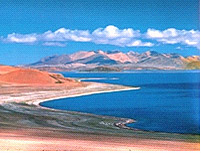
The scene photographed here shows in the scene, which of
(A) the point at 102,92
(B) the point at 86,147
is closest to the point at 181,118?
(B) the point at 86,147

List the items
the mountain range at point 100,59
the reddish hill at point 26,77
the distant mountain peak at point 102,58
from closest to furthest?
the mountain range at point 100,59
the distant mountain peak at point 102,58
the reddish hill at point 26,77

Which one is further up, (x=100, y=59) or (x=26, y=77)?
(x=100, y=59)

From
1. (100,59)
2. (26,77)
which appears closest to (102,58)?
(100,59)

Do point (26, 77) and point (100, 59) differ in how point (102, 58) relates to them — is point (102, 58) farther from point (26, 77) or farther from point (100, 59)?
point (26, 77)

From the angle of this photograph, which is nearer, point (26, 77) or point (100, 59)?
point (26, 77)

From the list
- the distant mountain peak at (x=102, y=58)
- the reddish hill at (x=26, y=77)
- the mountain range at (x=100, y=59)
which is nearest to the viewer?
the mountain range at (x=100, y=59)

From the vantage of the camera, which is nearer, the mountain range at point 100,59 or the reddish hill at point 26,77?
the mountain range at point 100,59

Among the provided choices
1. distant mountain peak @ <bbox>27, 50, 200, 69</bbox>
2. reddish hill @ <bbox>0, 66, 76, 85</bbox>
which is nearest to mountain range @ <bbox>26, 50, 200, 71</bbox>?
distant mountain peak @ <bbox>27, 50, 200, 69</bbox>

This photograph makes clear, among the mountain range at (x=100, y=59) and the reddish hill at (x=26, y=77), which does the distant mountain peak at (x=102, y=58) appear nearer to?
the mountain range at (x=100, y=59)

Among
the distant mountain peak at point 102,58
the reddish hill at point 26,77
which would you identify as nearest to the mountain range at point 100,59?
the distant mountain peak at point 102,58

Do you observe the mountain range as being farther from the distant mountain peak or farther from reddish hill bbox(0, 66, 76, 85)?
reddish hill bbox(0, 66, 76, 85)

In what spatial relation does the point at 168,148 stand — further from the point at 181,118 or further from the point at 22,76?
the point at 22,76

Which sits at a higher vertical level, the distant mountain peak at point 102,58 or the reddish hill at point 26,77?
the distant mountain peak at point 102,58
